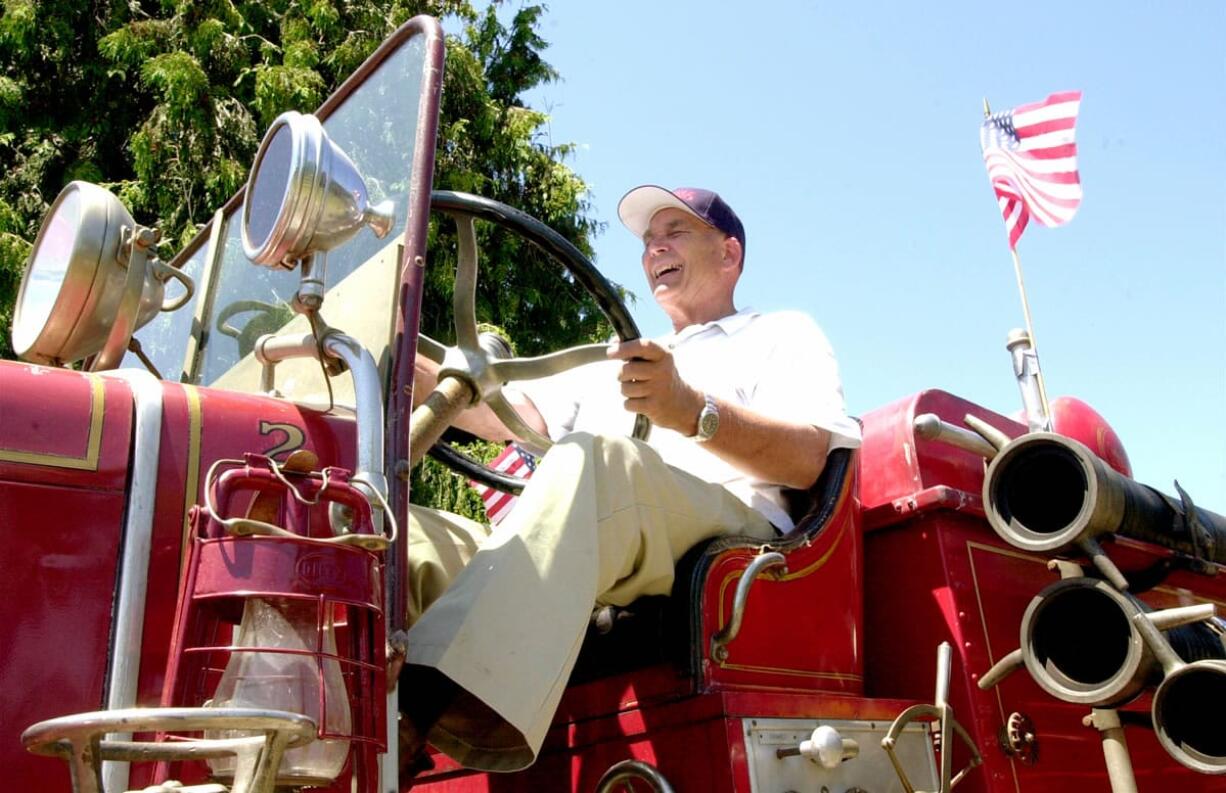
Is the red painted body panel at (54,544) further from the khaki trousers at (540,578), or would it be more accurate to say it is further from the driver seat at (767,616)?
the driver seat at (767,616)

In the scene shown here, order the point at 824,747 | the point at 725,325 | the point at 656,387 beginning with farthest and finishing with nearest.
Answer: the point at 725,325, the point at 656,387, the point at 824,747

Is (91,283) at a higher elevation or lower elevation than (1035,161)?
lower

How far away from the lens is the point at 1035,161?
16.7 ft

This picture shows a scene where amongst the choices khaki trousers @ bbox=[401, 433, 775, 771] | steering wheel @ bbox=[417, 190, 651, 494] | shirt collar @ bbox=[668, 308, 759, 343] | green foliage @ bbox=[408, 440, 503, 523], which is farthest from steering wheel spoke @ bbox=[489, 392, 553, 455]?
green foliage @ bbox=[408, 440, 503, 523]

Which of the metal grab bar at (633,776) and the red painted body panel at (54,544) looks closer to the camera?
the red painted body panel at (54,544)

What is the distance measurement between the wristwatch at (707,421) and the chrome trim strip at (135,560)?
874mm

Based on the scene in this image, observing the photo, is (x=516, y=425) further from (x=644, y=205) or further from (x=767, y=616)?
(x=644, y=205)

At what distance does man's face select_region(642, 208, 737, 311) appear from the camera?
2.90 m

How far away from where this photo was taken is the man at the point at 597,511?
1562mm

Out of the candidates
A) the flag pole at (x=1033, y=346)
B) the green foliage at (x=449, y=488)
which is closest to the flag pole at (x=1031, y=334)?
the flag pole at (x=1033, y=346)

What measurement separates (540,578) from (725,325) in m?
1.20

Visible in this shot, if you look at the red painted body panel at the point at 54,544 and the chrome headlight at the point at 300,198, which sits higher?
the chrome headlight at the point at 300,198

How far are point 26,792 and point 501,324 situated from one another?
6.90 meters

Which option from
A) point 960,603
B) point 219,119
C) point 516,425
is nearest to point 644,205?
point 516,425
